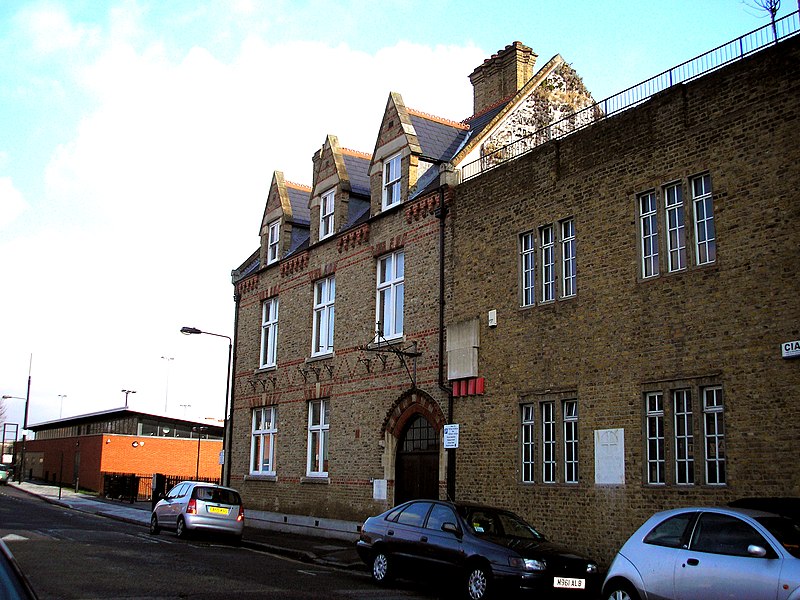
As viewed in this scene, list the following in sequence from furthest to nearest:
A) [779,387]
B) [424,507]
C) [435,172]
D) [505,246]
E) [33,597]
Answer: [435,172]
[505,246]
[424,507]
[779,387]
[33,597]

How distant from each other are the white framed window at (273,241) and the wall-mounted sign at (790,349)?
20.2 meters

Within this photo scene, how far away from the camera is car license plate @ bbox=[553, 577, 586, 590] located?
12727 millimetres

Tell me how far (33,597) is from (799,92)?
13413mm

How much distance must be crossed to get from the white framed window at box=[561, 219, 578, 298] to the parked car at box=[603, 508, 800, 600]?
8.04 metres

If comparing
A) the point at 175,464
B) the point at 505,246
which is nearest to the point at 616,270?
the point at 505,246

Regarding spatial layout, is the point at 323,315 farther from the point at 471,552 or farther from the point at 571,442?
the point at 471,552

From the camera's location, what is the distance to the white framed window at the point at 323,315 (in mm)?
26891

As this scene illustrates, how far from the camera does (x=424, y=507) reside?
49.3 ft

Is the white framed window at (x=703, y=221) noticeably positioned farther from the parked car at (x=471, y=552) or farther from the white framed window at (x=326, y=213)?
the white framed window at (x=326, y=213)

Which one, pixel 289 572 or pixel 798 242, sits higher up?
pixel 798 242

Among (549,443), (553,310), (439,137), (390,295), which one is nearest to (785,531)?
(549,443)

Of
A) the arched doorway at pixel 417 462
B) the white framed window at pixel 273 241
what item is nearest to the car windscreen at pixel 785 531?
the arched doorway at pixel 417 462

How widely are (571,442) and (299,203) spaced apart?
1762 centimetres

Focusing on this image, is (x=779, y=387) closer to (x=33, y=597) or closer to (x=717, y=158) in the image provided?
(x=717, y=158)
